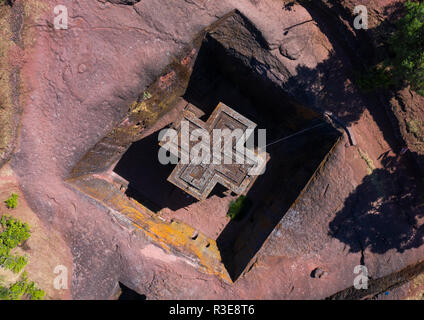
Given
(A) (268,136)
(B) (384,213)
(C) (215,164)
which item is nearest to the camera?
(C) (215,164)

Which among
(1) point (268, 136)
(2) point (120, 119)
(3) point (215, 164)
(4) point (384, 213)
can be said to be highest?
(1) point (268, 136)

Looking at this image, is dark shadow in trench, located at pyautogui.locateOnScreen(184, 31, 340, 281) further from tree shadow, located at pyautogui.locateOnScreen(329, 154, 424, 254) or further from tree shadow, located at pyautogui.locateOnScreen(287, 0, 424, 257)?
tree shadow, located at pyautogui.locateOnScreen(329, 154, 424, 254)

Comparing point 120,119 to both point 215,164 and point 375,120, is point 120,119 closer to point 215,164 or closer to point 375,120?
point 215,164

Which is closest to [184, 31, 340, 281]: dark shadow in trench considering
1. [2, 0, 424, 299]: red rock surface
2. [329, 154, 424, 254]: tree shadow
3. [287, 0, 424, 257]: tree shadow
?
[2, 0, 424, 299]: red rock surface

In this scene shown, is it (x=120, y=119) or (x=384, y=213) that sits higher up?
(x=384, y=213)

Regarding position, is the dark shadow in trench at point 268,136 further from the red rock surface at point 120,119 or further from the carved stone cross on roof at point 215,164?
the carved stone cross on roof at point 215,164

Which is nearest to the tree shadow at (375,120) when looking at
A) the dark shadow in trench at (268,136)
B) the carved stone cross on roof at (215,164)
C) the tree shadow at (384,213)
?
the tree shadow at (384,213)

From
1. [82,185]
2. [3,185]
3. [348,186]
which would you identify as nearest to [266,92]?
[348,186]

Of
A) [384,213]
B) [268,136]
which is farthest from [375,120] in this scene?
[268,136]
